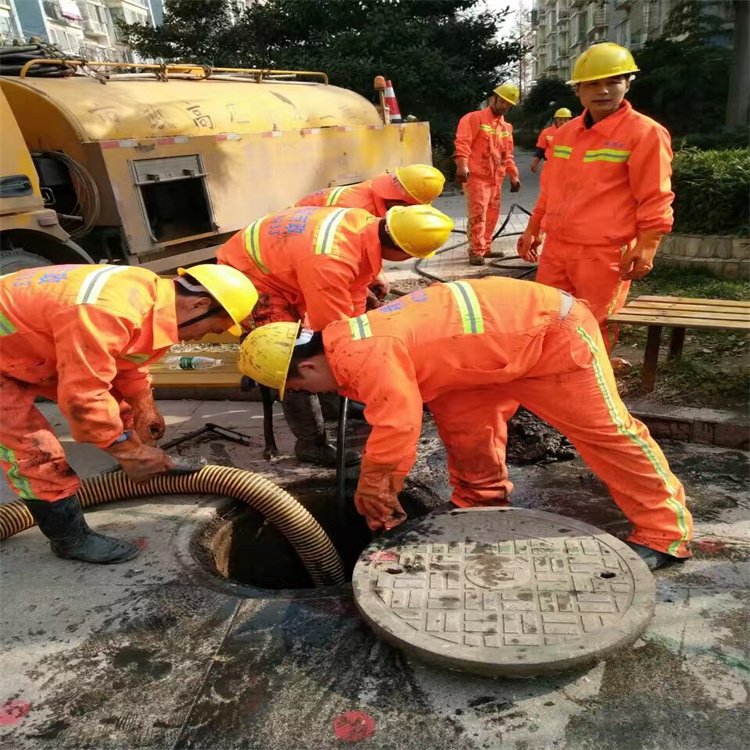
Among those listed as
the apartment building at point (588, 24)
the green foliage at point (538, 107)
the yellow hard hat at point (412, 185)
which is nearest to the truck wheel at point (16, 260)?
the yellow hard hat at point (412, 185)

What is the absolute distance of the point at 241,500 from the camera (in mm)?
3102

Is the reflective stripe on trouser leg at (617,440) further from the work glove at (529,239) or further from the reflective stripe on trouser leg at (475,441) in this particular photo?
the work glove at (529,239)

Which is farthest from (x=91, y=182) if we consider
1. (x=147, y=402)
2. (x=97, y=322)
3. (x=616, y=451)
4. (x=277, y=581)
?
(x=616, y=451)

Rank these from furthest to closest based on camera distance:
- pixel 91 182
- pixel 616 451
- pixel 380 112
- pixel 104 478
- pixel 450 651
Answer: pixel 380 112
pixel 91 182
pixel 104 478
pixel 616 451
pixel 450 651

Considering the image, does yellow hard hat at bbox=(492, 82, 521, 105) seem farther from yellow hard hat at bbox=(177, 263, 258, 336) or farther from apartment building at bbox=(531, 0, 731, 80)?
apartment building at bbox=(531, 0, 731, 80)

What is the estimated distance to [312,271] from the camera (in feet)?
10.8

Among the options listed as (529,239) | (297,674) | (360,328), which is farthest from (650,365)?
(297,674)

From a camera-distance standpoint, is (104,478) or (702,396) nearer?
(104,478)

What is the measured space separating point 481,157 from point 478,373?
5.98m

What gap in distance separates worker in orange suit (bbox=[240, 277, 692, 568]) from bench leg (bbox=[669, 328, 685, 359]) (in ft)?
6.67

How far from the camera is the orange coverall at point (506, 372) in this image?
7.78 feet

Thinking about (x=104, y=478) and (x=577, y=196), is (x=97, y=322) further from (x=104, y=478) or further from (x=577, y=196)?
(x=577, y=196)

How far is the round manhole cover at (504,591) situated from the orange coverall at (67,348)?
47.9 inches

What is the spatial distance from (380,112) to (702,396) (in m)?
6.18
